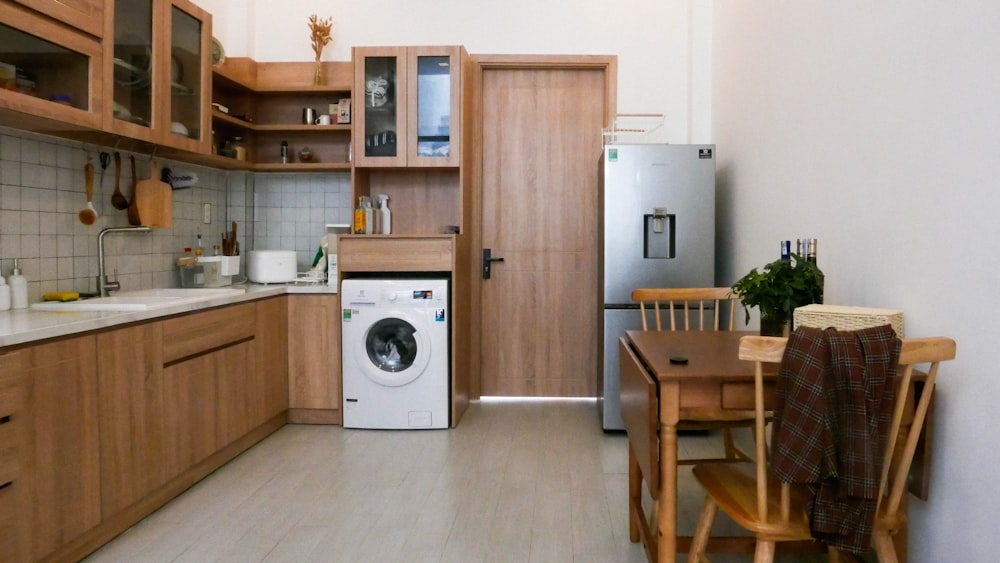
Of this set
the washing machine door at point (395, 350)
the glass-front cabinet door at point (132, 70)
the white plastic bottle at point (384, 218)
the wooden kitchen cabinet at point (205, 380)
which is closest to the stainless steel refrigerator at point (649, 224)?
the washing machine door at point (395, 350)

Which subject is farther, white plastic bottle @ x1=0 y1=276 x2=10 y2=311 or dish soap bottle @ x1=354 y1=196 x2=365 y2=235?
dish soap bottle @ x1=354 y1=196 x2=365 y2=235

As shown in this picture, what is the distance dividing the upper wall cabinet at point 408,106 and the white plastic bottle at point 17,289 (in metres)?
1.71

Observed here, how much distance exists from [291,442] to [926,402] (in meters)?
2.83

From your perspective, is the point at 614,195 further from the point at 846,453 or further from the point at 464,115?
the point at 846,453

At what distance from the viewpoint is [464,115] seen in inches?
147

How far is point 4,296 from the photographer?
2.34 meters

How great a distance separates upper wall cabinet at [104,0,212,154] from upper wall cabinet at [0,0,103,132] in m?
0.08

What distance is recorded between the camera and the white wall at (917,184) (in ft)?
4.99

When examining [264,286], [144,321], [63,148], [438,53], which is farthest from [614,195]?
[63,148]

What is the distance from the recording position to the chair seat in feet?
4.66

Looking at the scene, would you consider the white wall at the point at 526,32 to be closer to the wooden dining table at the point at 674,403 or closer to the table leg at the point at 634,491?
the table leg at the point at 634,491

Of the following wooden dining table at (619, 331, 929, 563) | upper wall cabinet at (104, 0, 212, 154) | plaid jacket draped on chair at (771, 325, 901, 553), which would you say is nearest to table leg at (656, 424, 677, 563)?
wooden dining table at (619, 331, 929, 563)

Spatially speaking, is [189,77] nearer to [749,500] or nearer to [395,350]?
[395,350]

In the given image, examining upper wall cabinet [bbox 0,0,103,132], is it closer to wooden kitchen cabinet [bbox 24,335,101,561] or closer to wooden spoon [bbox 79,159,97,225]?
wooden spoon [bbox 79,159,97,225]
